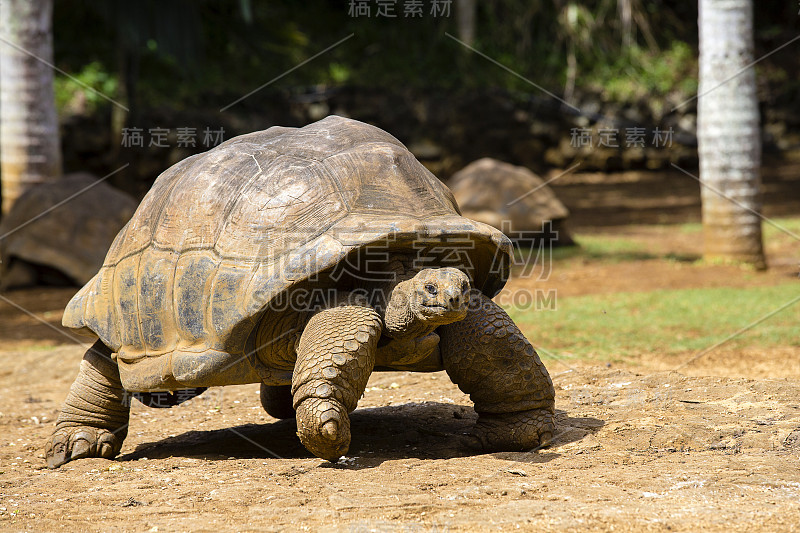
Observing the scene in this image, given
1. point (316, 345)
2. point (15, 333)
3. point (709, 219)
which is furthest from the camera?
point (709, 219)

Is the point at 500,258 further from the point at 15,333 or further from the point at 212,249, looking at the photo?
the point at 15,333

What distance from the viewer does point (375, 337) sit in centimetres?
323

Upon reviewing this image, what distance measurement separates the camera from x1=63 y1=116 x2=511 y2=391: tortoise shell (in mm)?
3318

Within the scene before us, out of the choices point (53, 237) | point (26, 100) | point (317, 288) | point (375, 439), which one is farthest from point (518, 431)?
point (26, 100)

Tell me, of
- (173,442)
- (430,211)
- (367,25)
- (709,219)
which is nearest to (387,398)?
(173,442)

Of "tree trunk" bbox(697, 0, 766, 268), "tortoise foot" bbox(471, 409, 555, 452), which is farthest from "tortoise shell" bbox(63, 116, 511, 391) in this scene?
"tree trunk" bbox(697, 0, 766, 268)

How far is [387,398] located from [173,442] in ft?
3.91

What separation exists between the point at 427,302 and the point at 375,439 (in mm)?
1022

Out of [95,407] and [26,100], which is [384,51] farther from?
[95,407]

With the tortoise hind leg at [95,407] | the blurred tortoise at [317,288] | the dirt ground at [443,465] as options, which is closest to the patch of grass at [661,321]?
the dirt ground at [443,465]

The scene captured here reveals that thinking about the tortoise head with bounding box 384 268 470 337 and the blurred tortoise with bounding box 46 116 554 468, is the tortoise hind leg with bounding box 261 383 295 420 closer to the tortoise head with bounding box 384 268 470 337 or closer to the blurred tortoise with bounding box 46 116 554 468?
the blurred tortoise with bounding box 46 116 554 468

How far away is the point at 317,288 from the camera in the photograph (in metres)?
3.43

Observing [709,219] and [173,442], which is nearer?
[173,442]

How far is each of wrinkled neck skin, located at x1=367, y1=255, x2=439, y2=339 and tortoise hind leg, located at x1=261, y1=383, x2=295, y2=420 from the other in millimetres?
1095
